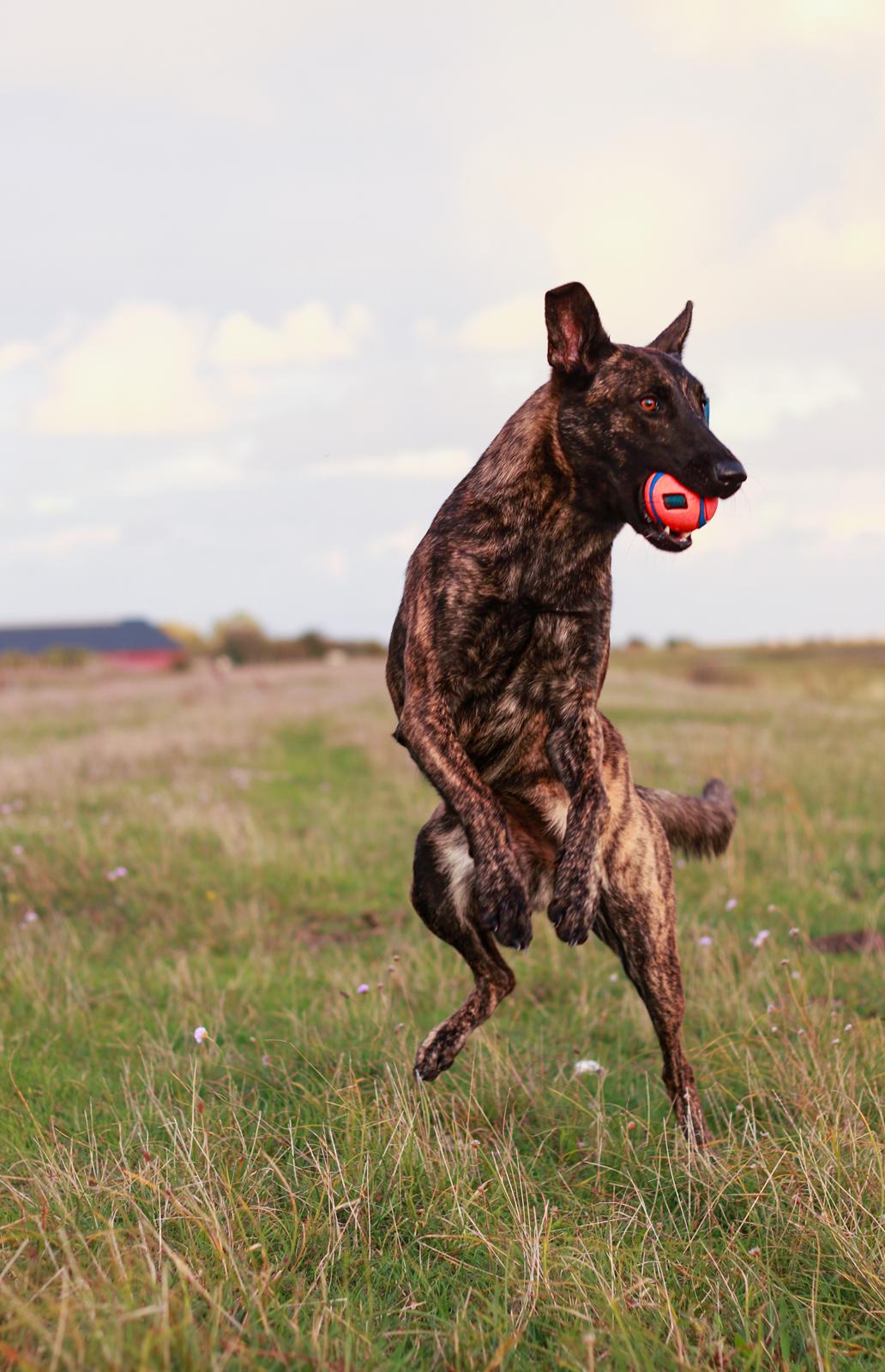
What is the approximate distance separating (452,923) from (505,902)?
2.23 feet

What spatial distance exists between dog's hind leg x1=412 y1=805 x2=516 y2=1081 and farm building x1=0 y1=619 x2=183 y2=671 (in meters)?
70.8

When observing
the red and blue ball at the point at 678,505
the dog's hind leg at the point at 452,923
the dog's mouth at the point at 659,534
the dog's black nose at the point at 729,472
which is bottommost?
the dog's hind leg at the point at 452,923

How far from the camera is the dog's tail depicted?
15.4 feet

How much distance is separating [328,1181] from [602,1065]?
6.63 feet

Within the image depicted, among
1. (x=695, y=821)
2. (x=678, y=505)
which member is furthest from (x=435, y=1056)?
(x=678, y=505)

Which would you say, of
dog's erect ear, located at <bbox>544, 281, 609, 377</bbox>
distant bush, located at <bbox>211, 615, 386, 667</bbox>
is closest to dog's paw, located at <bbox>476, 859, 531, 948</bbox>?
dog's erect ear, located at <bbox>544, 281, 609, 377</bbox>

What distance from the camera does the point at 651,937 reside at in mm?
3967

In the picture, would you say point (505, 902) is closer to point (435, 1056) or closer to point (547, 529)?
point (435, 1056)

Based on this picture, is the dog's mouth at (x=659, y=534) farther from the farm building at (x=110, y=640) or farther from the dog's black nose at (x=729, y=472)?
the farm building at (x=110, y=640)

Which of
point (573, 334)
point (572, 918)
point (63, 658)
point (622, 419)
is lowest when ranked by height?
point (63, 658)

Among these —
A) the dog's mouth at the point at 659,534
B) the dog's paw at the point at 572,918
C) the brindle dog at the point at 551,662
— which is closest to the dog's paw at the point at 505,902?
the brindle dog at the point at 551,662

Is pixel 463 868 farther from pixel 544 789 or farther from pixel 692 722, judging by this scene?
pixel 692 722

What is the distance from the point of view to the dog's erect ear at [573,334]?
3713mm

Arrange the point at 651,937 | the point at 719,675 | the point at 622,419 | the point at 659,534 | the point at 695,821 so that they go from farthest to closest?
1. the point at 719,675
2. the point at 695,821
3. the point at 651,937
4. the point at 622,419
5. the point at 659,534
